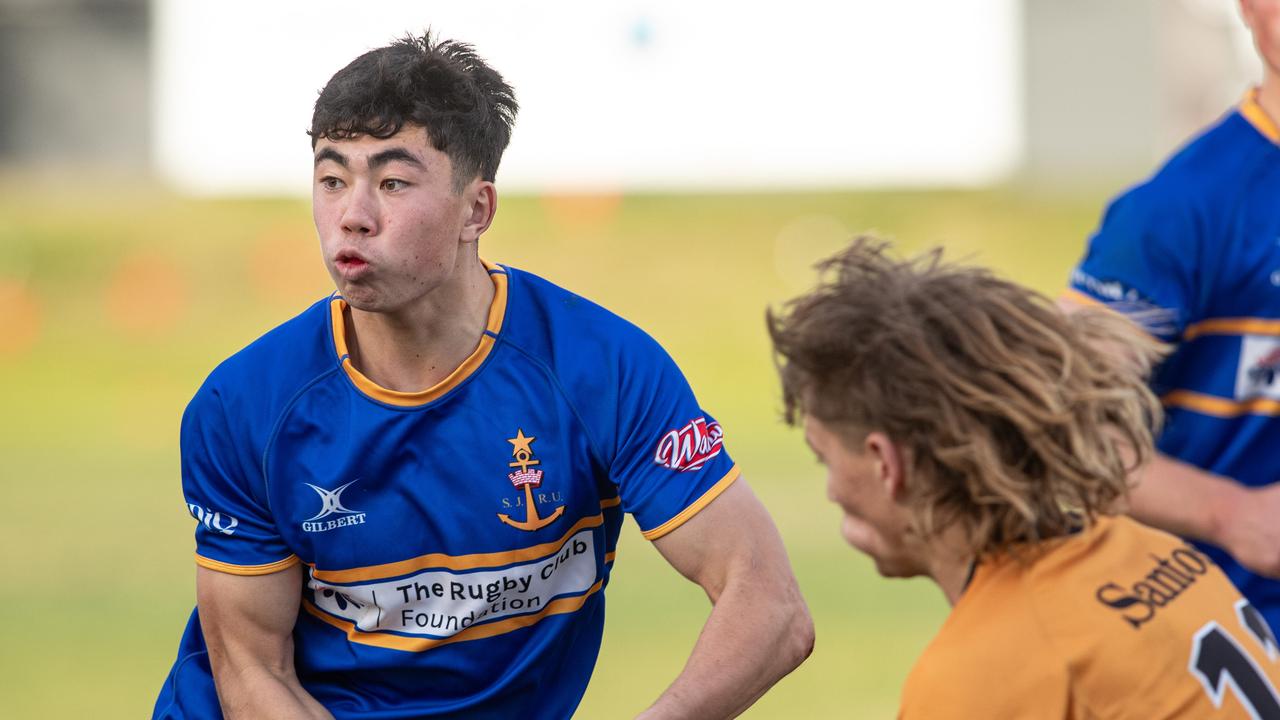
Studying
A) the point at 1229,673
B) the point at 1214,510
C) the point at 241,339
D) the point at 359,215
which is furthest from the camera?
the point at 241,339

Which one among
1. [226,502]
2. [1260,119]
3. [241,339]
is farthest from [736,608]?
[241,339]

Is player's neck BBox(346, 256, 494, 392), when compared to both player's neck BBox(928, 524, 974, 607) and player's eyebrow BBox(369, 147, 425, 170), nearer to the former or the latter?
player's eyebrow BBox(369, 147, 425, 170)

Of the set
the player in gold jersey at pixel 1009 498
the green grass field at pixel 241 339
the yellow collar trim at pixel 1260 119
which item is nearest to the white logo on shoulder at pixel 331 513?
the player in gold jersey at pixel 1009 498

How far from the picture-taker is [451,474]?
356 cm

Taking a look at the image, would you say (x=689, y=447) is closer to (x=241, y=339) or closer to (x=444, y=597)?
(x=444, y=597)

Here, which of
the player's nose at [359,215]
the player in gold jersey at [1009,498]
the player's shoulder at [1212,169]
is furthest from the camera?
the player's shoulder at [1212,169]

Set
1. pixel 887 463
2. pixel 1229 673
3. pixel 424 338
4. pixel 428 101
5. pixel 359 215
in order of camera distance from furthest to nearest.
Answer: pixel 424 338
pixel 428 101
pixel 359 215
pixel 887 463
pixel 1229 673

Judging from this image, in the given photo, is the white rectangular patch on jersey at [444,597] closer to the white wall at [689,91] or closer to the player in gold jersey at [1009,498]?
the player in gold jersey at [1009,498]

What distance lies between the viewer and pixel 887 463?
271 cm

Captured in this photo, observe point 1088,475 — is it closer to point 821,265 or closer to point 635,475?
point 821,265

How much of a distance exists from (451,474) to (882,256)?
3.74 ft

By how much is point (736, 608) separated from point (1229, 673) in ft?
3.76

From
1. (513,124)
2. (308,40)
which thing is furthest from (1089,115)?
(513,124)

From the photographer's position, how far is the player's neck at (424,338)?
3580 millimetres
